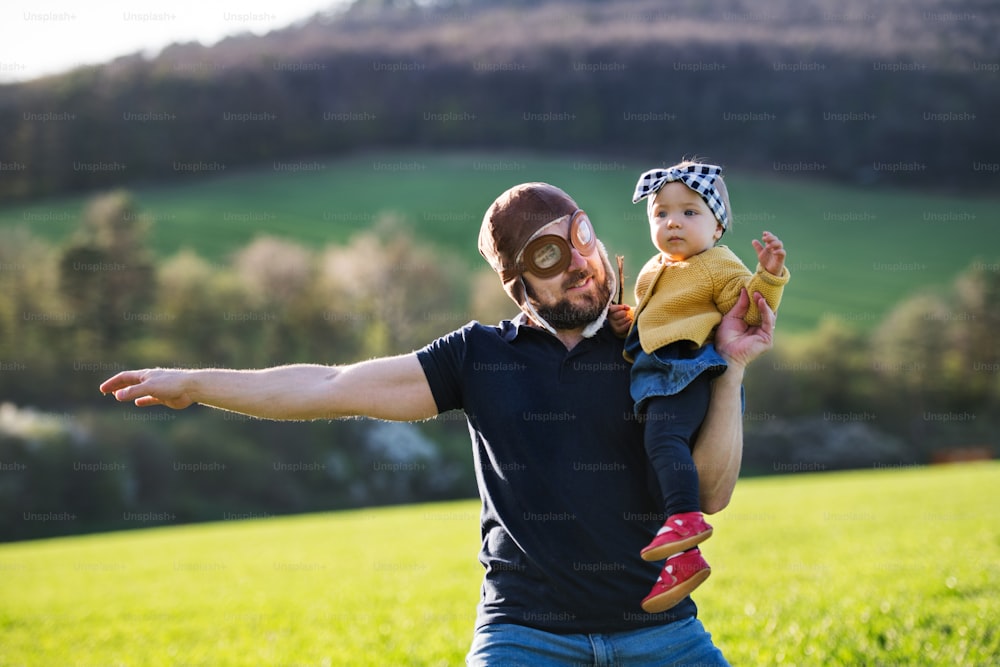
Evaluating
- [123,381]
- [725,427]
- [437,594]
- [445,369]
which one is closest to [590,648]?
[725,427]

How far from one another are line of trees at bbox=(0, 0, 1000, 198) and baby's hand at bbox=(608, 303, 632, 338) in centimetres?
6550

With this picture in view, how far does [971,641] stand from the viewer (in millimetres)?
5855

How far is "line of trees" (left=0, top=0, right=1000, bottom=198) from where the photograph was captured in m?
64.5

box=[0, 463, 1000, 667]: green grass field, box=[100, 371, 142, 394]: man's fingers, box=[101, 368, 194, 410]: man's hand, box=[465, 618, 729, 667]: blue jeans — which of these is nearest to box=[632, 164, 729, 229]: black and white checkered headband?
box=[465, 618, 729, 667]: blue jeans

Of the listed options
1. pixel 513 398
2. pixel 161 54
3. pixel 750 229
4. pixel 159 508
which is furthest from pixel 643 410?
pixel 161 54

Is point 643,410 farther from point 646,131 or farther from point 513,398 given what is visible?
point 646,131

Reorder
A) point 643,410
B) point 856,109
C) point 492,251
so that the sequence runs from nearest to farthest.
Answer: point 643,410 < point 492,251 < point 856,109

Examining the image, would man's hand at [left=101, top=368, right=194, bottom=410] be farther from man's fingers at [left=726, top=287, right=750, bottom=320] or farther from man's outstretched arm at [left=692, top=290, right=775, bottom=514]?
man's fingers at [left=726, top=287, right=750, bottom=320]

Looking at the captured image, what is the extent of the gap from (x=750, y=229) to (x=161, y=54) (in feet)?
172

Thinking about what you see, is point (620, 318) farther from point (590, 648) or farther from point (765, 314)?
point (590, 648)

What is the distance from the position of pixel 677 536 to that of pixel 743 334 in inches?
31.7

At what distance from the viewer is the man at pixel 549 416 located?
3.19 meters

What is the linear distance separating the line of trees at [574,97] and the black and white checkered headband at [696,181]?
6536 cm

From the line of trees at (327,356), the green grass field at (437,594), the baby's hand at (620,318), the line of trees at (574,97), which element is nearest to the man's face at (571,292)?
the baby's hand at (620,318)
